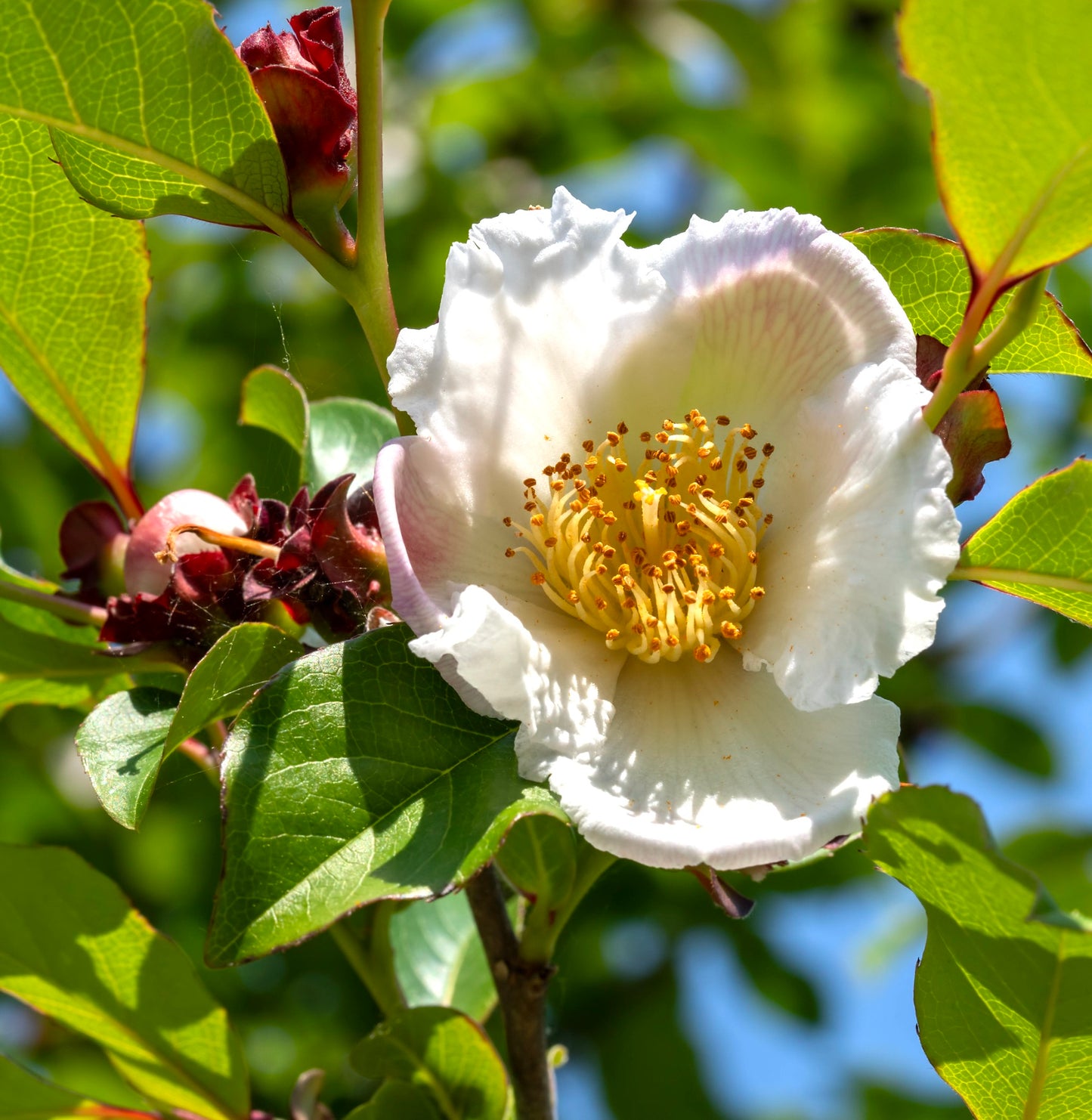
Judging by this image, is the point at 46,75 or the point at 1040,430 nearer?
the point at 46,75

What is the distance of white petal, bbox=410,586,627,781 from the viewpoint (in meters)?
0.89

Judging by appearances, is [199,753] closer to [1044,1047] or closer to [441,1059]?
[441,1059]

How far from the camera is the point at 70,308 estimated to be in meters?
1.25

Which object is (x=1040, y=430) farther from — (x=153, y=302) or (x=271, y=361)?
(x=153, y=302)

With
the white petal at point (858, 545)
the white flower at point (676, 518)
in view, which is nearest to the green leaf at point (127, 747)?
the white flower at point (676, 518)

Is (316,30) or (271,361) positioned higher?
(316,30)

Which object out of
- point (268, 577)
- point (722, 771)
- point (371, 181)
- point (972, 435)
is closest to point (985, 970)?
point (722, 771)

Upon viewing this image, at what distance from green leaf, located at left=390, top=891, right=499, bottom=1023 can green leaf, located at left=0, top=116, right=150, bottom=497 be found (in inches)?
27.7

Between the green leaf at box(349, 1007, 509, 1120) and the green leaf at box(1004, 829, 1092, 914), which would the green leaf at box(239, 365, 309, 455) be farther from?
the green leaf at box(1004, 829, 1092, 914)

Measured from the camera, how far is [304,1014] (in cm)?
225

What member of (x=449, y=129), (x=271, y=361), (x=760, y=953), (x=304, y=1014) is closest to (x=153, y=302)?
(x=271, y=361)

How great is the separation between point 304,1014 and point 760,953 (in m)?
0.83

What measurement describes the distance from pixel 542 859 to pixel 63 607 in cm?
50

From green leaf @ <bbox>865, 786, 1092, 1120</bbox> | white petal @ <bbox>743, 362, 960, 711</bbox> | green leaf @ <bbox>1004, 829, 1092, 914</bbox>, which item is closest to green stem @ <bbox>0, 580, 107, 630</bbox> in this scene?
white petal @ <bbox>743, 362, 960, 711</bbox>
